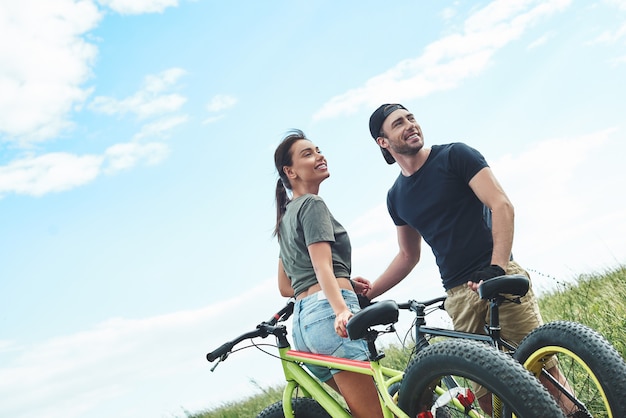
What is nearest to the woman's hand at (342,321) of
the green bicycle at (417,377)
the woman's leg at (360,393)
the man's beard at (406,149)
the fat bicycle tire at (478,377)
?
the green bicycle at (417,377)

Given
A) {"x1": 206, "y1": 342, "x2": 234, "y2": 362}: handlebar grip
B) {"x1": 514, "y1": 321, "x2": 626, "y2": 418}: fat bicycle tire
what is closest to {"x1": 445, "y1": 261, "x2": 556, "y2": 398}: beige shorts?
{"x1": 514, "y1": 321, "x2": 626, "y2": 418}: fat bicycle tire

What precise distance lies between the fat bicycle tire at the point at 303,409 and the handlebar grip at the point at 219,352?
1.29 ft

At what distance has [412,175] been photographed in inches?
165

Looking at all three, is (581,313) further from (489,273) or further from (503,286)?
(503,286)

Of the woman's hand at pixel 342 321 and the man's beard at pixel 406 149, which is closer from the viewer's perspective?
the woman's hand at pixel 342 321

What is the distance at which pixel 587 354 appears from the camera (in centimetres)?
268

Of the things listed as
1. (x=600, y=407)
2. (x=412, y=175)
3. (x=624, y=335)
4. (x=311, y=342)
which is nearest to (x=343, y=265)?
(x=311, y=342)

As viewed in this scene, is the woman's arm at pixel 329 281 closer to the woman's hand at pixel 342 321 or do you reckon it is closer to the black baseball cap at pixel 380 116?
the woman's hand at pixel 342 321

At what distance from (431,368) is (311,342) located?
84 centimetres

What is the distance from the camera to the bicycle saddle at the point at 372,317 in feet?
9.66

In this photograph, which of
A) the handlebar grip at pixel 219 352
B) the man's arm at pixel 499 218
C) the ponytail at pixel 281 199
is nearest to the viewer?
the man's arm at pixel 499 218

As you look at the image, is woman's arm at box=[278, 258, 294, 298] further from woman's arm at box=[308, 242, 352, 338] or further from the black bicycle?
the black bicycle

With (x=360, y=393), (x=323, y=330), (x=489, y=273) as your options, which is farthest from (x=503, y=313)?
(x=323, y=330)

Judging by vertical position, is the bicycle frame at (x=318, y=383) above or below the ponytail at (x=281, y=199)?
below
